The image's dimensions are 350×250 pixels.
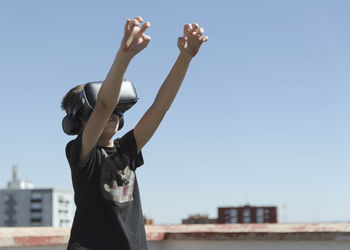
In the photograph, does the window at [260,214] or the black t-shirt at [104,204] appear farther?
the window at [260,214]

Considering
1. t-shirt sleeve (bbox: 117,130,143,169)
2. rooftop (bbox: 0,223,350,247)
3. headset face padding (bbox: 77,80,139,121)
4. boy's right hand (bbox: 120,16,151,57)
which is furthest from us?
rooftop (bbox: 0,223,350,247)

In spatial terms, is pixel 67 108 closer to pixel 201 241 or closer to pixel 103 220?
pixel 103 220

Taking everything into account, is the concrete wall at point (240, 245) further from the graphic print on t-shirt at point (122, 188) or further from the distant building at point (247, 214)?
the distant building at point (247, 214)

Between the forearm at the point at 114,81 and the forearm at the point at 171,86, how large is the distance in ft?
1.53

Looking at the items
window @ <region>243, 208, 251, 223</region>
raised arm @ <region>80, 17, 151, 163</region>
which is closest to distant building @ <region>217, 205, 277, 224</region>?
window @ <region>243, 208, 251, 223</region>

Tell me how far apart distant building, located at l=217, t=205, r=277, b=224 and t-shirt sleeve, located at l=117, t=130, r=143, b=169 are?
109m

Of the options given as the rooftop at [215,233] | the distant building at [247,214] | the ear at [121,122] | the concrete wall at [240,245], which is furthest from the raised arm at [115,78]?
the distant building at [247,214]

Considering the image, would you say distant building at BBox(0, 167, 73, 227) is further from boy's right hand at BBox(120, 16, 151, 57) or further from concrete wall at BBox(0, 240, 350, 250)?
boy's right hand at BBox(120, 16, 151, 57)

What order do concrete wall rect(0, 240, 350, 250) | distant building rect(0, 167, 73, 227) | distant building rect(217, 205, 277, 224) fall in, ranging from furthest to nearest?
distant building rect(0, 167, 73, 227), distant building rect(217, 205, 277, 224), concrete wall rect(0, 240, 350, 250)

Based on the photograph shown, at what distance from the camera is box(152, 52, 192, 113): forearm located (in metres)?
2.99

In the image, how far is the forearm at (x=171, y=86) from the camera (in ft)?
9.81

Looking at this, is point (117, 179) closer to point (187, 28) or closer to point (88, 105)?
point (88, 105)

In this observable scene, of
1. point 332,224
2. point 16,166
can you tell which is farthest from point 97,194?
point 16,166

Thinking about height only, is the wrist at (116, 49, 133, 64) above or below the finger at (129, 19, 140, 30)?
below
